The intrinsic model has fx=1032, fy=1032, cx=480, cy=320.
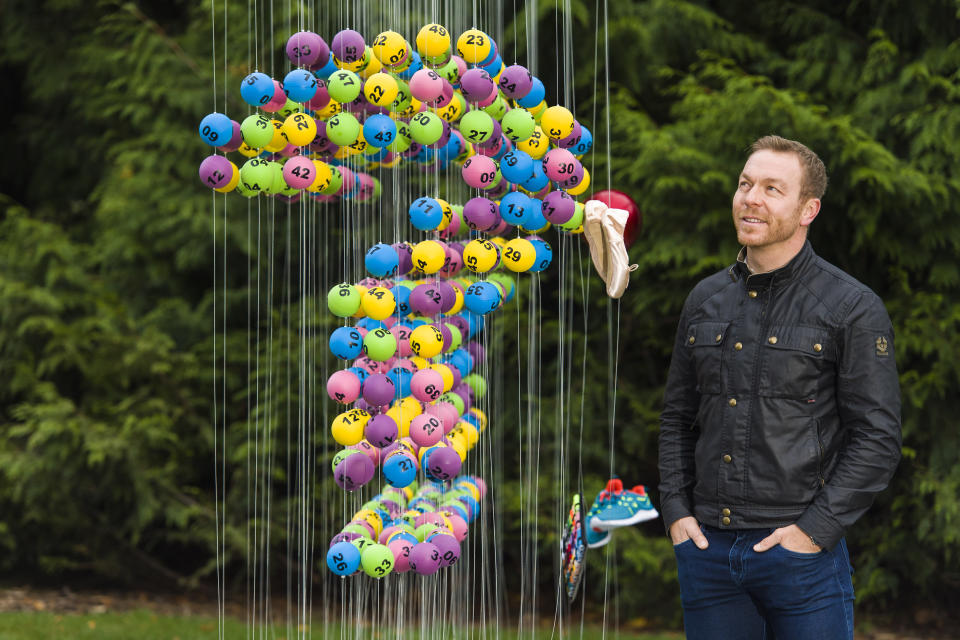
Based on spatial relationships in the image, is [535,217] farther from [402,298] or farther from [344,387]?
[344,387]

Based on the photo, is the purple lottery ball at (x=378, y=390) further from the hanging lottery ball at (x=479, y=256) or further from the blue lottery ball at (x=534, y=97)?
the blue lottery ball at (x=534, y=97)

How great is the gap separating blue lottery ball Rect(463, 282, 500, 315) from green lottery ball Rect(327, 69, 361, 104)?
1.78ft

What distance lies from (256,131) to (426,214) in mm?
436

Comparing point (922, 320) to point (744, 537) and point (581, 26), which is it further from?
point (744, 537)

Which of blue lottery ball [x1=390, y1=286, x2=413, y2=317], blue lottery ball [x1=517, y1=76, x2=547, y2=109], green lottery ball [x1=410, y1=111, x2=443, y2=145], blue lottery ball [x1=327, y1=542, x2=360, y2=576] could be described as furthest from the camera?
blue lottery ball [x1=517, y1=76, x2=547, y2=109]

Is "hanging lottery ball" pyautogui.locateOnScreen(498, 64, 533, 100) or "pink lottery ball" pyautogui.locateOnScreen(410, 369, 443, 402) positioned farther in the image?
"hanging lottery ball" pyautogui.locateOnScreen(498, 64, 533, 100)

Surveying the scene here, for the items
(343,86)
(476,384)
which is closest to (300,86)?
(343,86)

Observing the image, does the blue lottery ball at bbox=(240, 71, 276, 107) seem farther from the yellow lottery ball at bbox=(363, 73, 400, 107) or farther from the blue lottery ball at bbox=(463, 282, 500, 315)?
the blue lottery ball at bbox=(463, 282, 500, 315)

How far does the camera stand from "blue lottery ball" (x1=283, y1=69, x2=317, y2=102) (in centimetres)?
236

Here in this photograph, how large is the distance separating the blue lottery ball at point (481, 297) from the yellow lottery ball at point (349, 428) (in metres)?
0.38

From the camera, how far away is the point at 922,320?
424 cm

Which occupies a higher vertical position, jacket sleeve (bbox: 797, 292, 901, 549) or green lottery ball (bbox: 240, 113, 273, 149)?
green lottery ball (bbox: 240, 113, 273, 149)

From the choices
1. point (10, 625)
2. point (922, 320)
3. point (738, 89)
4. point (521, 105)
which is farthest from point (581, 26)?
point (10, 625)

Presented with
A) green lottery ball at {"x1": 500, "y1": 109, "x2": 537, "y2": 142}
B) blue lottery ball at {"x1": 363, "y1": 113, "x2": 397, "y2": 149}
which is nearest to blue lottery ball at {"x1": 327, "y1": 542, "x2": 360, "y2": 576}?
blue lottery ball at {"x1": 363, "y1": 113, "x2": 397, "y2": 149}
